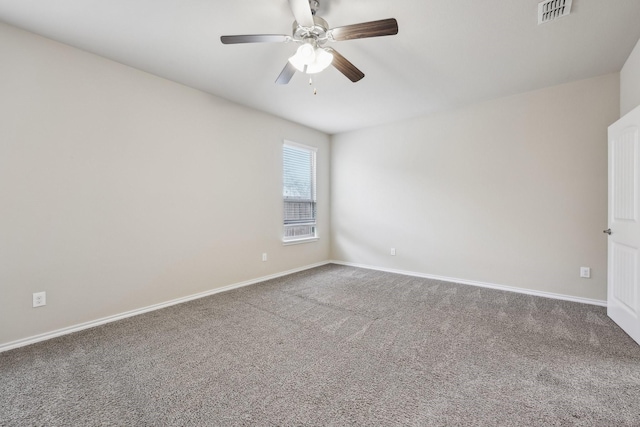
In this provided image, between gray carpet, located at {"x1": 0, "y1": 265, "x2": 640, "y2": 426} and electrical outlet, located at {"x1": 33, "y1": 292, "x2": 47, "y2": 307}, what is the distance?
34 cm

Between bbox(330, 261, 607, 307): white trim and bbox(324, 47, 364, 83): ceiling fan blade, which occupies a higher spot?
bbox(324, 47, 364, 83): ceiling fan blade

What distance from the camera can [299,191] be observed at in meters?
4.95

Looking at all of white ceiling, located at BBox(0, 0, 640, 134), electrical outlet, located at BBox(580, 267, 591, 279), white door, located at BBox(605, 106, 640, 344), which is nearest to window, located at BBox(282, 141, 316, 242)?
white ceiling, located at BBox(0, 0, 640, 134)

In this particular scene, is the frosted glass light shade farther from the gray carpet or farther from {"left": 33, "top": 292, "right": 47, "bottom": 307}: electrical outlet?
{"left": 33, "top": 292, "right": 47, "bottom": 307}: electrical outlet

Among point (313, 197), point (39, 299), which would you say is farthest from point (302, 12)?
point (313, 197)

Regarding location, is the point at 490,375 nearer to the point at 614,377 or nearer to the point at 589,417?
the point at 589,417

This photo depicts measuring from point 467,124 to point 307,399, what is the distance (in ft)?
13.1

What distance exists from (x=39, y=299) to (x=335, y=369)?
2550mm

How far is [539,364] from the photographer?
6.45ft

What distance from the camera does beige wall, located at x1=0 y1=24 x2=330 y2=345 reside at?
7.41 feet

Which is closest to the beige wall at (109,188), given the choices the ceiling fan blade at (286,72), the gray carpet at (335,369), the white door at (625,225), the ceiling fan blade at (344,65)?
the gray carpet at (335,369)

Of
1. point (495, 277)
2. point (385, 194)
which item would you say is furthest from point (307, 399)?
point (385, 194)

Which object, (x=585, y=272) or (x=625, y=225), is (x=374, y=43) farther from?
(x=585, y=272)

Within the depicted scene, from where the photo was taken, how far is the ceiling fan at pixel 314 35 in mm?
1804
